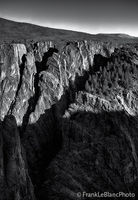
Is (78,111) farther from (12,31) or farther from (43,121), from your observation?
(12,31)

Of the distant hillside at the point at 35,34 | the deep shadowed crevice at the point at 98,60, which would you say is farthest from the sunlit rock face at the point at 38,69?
the distant hillside at the point at 35,34

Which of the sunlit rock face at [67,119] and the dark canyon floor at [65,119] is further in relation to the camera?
the sunlit rock face at [67,119]

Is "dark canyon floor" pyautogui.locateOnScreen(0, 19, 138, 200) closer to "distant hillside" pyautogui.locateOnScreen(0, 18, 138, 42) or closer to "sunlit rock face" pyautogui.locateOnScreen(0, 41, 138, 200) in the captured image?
"sunlit rock face" pyautogui.locateOnScreen(0, 41, 138, 200)

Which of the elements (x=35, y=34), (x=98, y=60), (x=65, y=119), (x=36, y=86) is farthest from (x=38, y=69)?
(x=65, y=119)

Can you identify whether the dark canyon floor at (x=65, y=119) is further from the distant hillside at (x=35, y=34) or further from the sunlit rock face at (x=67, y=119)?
the distant hillside at (x=35, y=34)

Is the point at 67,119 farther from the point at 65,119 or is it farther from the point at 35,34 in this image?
the point at 35,34

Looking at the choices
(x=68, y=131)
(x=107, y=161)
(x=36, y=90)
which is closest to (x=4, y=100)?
(x=36, y=90)
